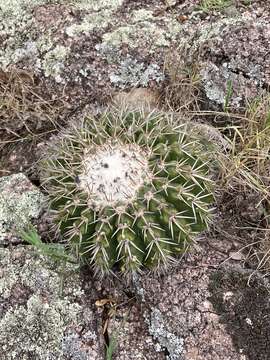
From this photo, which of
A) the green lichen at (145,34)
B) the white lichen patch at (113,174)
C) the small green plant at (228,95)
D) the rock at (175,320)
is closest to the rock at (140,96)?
the green lichen at (145,34)

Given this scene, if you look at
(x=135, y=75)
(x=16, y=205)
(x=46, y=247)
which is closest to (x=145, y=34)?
(x=135, y=75)

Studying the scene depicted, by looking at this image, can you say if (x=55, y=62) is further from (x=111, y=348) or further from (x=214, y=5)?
(x=111, y=348)

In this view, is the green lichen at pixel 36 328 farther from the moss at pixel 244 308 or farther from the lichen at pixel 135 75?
the lichen at pixel 135 75

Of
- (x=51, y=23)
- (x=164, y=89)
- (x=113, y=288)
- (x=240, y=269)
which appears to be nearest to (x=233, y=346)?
(x=240, y=269)

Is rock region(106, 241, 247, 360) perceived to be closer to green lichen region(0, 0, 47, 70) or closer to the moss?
the moss

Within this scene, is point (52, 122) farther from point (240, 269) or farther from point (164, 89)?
point (240, 269)

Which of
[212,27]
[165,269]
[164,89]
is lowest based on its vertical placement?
[165,269]
